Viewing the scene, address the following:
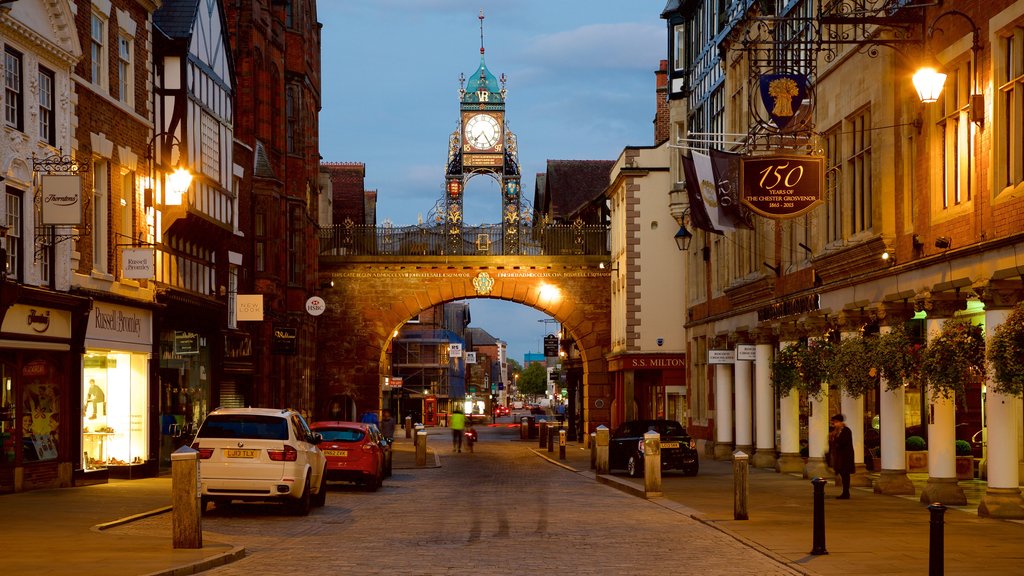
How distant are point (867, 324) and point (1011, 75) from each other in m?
8.05

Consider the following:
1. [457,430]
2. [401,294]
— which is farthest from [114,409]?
[401,294]

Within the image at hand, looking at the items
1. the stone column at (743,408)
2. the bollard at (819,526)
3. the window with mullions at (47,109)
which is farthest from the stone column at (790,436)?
the bollard at (819,526)

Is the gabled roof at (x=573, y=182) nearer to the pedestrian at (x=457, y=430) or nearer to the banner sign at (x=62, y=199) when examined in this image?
the pedestrian at (x=457, y=430)

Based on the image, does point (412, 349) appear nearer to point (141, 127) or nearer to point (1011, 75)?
point (141, 127)

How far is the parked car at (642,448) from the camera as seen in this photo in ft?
112

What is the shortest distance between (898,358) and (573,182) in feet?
191

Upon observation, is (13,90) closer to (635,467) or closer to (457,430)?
(635,467)

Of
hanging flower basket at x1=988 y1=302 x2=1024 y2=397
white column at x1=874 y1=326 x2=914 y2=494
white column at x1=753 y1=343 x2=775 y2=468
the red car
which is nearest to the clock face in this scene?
white column at x1=753 y1=343 x2=775 y2=468

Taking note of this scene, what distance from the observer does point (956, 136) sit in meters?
22.8

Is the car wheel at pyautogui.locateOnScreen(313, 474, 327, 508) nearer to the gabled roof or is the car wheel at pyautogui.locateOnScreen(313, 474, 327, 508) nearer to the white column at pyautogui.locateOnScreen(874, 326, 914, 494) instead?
the white column at pyautogui.locateOnScreen(874, 326, 914, 494)

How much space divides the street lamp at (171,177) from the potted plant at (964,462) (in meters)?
17.4

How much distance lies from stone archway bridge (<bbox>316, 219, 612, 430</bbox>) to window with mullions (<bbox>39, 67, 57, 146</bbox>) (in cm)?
3478

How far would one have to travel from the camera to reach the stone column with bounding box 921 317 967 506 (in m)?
23.1

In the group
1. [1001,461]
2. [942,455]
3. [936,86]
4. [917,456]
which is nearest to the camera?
[1001,461]
